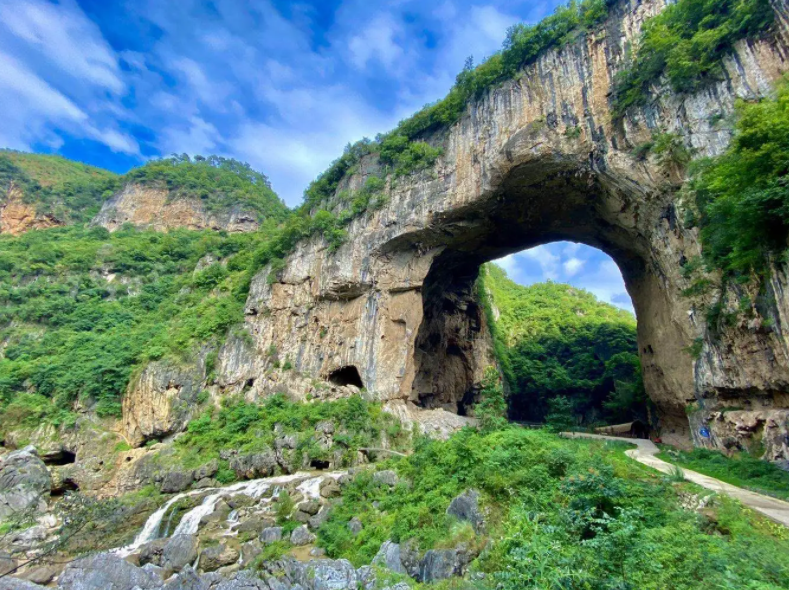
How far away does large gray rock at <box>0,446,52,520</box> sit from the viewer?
1552 cm

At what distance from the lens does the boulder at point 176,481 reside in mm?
16453

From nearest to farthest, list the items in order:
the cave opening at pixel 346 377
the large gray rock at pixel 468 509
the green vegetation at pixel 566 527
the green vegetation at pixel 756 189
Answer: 1. the green vegetation at pixel 566 527
2. the large gray rock at pixel 468 509
3. the green vegetation at pixel 756 189
4. the cave opening at pixel 346 377

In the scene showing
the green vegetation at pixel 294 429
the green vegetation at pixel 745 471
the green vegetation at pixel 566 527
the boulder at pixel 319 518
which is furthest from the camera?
the green vegetation at pixel 294 429

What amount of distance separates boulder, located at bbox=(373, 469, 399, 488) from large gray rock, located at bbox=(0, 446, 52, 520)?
12498mm

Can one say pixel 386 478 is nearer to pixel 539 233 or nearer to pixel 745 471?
pixel 745 471

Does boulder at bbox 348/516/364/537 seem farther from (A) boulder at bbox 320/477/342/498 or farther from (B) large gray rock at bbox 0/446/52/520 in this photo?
(B) large gray rock at bbox 0/446/52/520

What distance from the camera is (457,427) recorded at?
63.1 ft

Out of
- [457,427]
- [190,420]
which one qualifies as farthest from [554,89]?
[190,420]

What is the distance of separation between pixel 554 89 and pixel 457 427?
15621mm

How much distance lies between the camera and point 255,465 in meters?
16.8

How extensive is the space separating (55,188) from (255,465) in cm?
5117

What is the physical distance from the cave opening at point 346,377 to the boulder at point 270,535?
31.5 feet

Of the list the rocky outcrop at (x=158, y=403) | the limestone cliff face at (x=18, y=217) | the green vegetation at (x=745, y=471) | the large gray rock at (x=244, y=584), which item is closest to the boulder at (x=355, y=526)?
the large gray rock at (x=244, y=584)

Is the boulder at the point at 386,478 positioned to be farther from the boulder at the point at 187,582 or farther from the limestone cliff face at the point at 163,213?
the limestone cliff face at the point at 163,213
